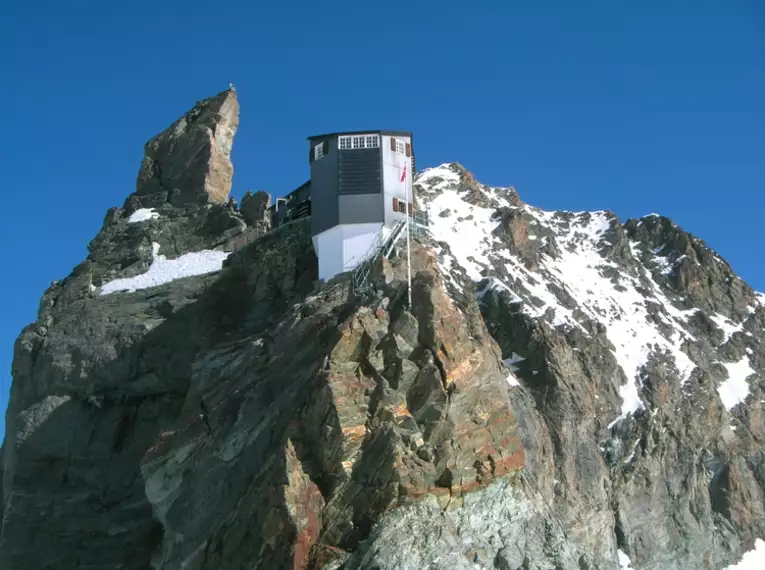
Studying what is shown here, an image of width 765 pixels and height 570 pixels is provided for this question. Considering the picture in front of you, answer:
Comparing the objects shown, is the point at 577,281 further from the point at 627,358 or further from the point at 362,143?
the point at 362,143

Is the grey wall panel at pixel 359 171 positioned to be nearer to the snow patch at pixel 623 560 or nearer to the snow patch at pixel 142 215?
the snow patch at pixel 142 215

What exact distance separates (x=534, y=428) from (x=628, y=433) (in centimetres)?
1199

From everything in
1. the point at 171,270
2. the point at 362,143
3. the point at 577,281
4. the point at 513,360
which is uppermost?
the point at 577,281

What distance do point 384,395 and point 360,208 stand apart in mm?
13749

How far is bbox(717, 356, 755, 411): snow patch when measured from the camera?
3506 inches

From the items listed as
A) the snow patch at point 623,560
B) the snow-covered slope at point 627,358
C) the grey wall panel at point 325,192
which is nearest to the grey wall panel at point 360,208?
the grey wall panel at point 325,192

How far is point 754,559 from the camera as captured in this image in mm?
80312

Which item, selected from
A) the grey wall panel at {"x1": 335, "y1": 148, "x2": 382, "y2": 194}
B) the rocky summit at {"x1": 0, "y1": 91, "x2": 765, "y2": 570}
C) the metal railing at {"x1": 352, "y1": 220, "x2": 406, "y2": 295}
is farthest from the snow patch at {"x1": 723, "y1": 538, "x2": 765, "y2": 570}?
the grey wall panel at {"x1": 335, "y1": 148, "x2": 382, "y2": 194}

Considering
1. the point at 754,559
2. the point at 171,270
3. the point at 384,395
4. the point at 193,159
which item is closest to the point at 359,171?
the point at 384,395

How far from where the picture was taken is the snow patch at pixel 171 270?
6869 centimetres

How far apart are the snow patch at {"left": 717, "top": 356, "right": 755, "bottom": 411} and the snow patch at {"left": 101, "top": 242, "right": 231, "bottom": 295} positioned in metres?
40.3

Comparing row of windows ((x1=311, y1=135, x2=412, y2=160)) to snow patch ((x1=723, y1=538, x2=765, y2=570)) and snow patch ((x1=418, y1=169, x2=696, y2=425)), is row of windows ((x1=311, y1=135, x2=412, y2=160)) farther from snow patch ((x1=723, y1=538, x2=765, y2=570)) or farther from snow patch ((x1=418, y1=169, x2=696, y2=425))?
snow patch ((x1=723, y1=538, x2=765, y2=570))

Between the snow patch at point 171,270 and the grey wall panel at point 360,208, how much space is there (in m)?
12.9

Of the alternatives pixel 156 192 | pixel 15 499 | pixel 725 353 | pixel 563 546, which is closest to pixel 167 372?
pixel 15 499
